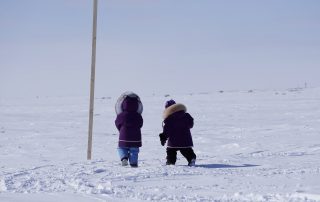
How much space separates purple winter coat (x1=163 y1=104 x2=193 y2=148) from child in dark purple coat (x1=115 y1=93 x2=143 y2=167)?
20.0 inches

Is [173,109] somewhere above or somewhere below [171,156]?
above

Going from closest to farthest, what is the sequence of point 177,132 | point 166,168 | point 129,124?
point 166,168 < point 129,124 < point 177,132

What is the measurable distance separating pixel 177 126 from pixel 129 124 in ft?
2.79

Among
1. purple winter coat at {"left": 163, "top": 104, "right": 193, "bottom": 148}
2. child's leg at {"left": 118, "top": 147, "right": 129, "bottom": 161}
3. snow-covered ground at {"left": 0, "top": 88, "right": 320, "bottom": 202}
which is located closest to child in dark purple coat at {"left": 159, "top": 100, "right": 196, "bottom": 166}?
purple winter coat at {"left": 163, "top": 104, "right": 193, "bottom": 148}

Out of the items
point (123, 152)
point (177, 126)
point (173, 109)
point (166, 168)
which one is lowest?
point (166, 168)

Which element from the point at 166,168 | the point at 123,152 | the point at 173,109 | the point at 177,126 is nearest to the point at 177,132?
the point at 177,126

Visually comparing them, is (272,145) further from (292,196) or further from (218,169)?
(292,196)

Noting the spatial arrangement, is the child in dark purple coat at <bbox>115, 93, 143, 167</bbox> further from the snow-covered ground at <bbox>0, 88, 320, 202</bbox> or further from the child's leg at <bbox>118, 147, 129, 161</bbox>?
the snow-covered ground at <bbox>0, 88, 320, 202</bbox>

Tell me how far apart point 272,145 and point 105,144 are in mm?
4226

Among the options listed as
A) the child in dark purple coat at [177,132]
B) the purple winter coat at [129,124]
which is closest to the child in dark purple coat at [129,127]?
the purple winter coat at [129,124]

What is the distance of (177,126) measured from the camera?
32.5 ft

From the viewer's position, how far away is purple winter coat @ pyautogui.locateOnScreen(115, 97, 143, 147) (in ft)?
31.9

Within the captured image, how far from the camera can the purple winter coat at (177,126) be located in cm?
984

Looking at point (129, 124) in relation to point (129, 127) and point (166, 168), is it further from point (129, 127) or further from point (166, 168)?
point (166, 168)
